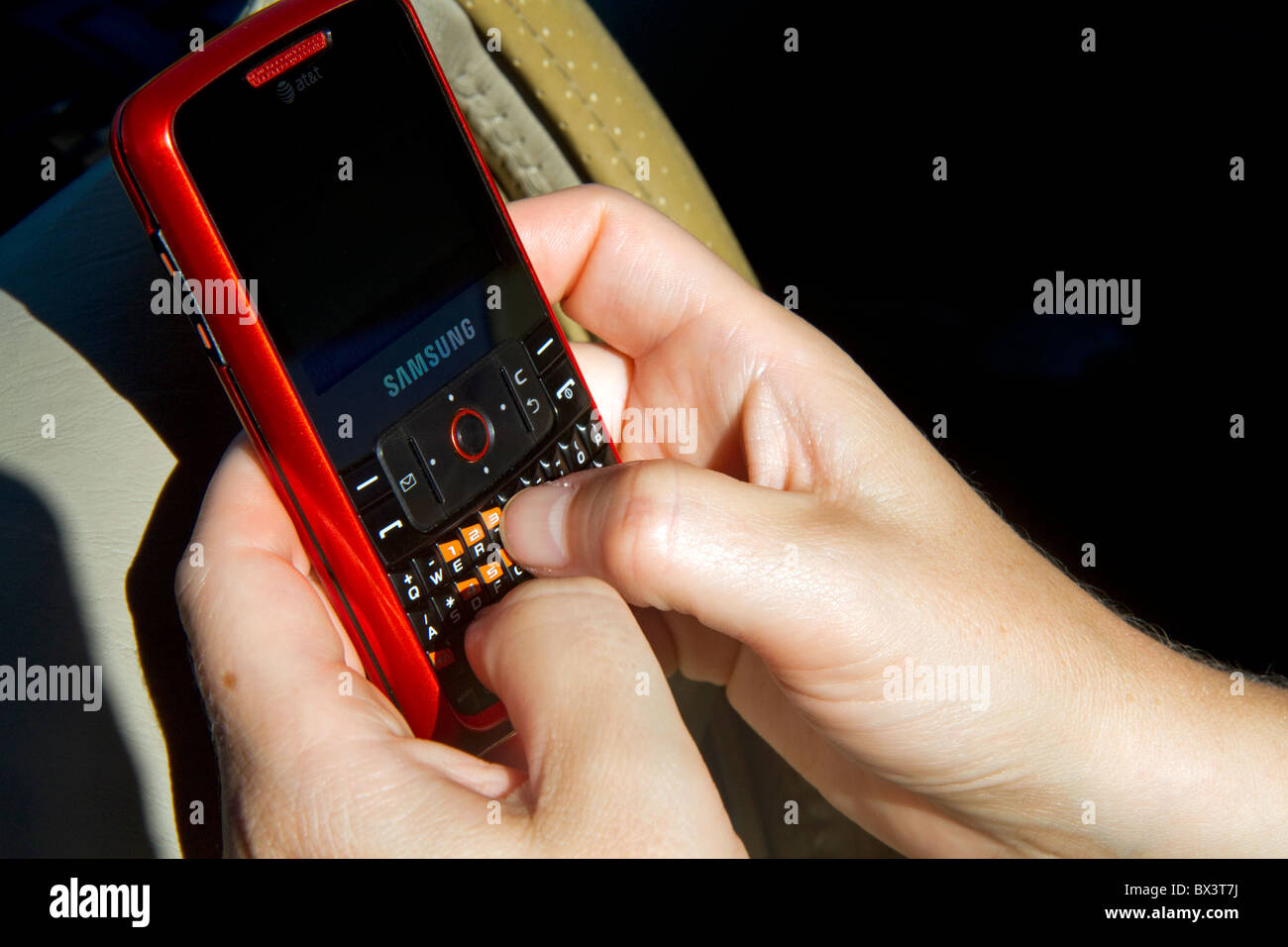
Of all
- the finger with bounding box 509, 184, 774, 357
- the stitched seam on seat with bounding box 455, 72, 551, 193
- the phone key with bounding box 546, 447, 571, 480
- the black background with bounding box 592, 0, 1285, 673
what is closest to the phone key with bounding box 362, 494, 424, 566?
the phone key with bounding box 546, 447, 571, 480

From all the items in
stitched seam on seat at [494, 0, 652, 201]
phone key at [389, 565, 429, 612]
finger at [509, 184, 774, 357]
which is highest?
stitched seam on seat at [494, 0, 652, 201]

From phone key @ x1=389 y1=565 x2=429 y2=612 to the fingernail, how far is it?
0.06 meters

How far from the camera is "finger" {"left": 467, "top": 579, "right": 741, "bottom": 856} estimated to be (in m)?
0.44

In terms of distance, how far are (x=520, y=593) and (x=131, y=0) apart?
3.09 feet

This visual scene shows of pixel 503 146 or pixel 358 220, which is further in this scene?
pixel 503 146

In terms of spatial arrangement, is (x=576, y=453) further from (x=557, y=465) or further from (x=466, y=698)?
(x=466, y=698)

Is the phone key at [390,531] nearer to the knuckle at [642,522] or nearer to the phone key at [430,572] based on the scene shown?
the phone key at [430,572]

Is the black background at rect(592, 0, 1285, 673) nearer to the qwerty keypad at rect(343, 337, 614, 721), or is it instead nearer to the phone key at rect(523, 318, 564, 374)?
the phone key at rect(523, 318, 564, 374)

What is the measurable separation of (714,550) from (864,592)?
3.5 inches

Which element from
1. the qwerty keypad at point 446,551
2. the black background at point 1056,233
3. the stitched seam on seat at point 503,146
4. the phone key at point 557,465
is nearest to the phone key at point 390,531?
the qwerty keypad at point 446,551

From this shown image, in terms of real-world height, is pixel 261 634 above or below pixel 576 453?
below

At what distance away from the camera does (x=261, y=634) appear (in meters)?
0.51

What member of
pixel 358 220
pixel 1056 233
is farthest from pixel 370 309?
pixel 1056 233
